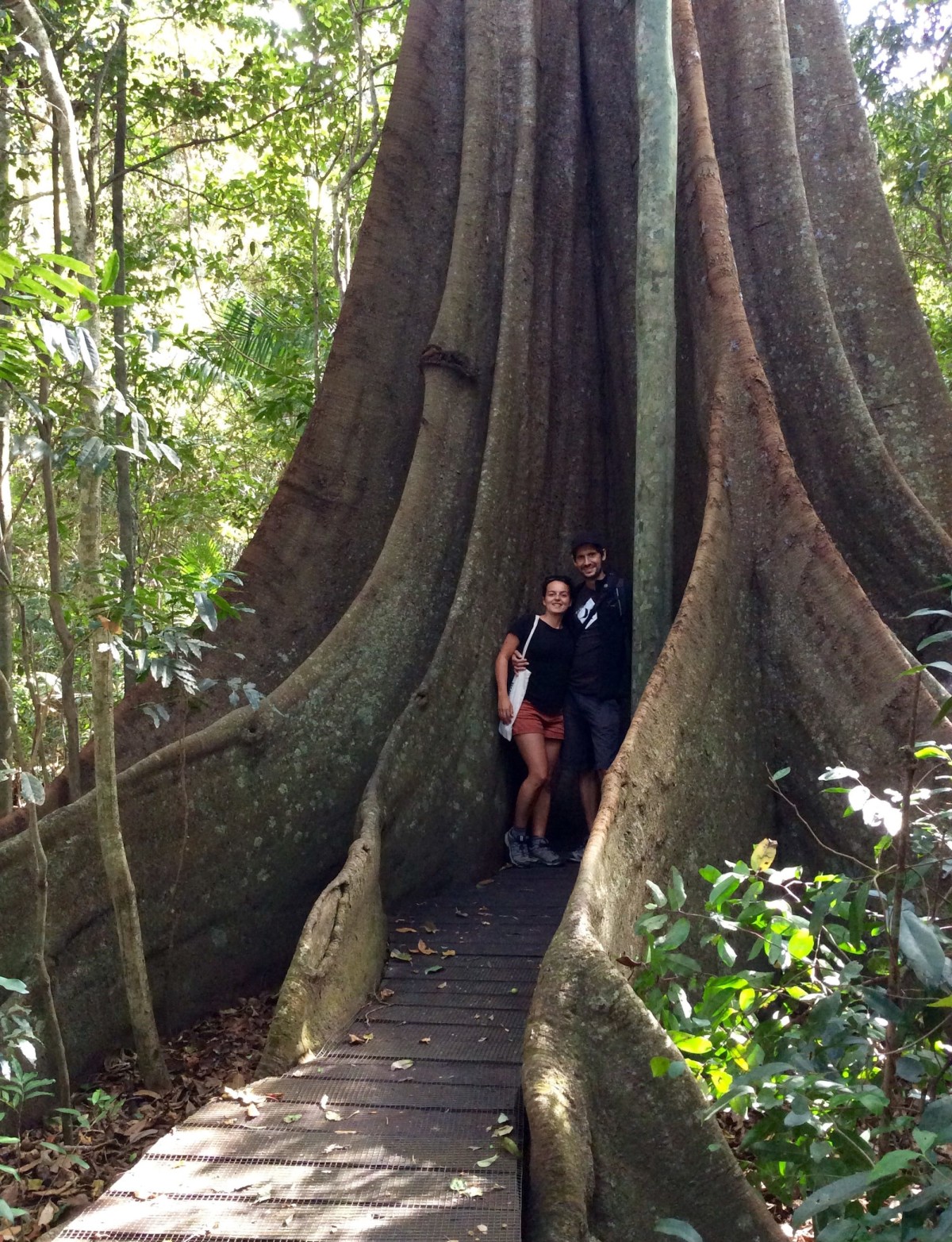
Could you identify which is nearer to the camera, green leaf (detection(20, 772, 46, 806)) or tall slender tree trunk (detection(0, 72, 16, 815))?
green leaf (detection(20, 772, 46, 806))

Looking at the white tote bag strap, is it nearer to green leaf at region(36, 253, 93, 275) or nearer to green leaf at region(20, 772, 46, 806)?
green leaf at region(20, 772, 46, 806)

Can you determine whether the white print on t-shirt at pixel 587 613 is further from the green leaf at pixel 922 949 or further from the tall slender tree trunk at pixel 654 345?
the green leaf at pixel 922 949

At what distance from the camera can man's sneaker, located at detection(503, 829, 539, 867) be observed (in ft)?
17.5

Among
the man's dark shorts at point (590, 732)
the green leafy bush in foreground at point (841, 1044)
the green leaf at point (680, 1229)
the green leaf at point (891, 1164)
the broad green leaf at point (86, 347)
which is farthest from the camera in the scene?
the man's dark shorts at point (590, 732)

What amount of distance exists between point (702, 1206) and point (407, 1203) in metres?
0.68

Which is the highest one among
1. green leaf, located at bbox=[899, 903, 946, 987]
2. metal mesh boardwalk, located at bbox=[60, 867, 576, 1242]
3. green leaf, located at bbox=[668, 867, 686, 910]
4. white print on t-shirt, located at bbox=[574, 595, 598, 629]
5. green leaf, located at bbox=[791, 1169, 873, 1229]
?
white print on t-shirt, located at bbox=[574, 595, 598, 629]

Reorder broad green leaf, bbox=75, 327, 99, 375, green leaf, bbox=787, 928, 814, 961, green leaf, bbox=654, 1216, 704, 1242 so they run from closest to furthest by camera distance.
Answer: green leaf, bbox=654, 1216, 704, 1242 → green leaf, bbox=787, 928, 814, 961 → broad green leaf, bbox=75, 327, 99, 375

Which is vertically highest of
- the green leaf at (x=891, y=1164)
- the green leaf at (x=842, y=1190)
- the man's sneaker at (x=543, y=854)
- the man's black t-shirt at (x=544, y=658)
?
the man's black t-shirt at (x=544, y=658)

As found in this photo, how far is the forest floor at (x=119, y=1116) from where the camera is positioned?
3262mm

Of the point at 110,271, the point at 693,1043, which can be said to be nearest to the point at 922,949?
the point at 693,1043

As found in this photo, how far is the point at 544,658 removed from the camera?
543 centimetres

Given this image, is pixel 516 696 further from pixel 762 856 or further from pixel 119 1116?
pixel 762 856

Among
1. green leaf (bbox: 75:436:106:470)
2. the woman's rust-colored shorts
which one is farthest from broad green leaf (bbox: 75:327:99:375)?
the woman's rust-colored shorts

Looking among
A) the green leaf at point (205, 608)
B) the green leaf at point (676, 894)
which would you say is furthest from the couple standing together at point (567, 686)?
the green leaf at point (676, 894)
